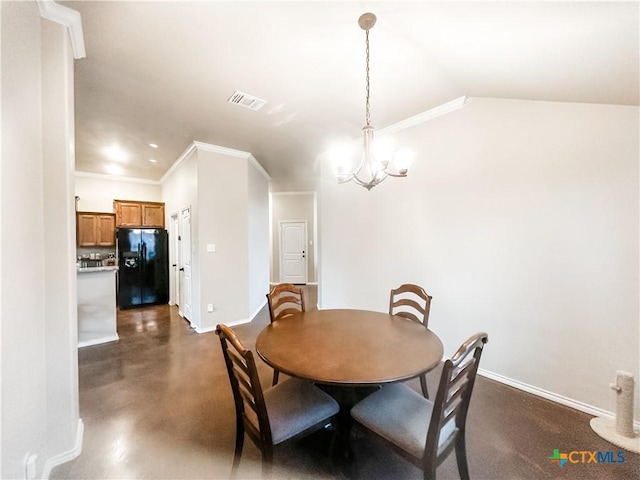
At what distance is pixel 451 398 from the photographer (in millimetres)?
1126

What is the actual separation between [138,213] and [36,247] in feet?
15.7

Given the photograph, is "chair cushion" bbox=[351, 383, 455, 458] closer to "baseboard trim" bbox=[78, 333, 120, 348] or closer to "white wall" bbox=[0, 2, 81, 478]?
"white wall" bbox=[0, 2, 81, 478]

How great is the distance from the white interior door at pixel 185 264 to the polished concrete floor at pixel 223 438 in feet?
5.54

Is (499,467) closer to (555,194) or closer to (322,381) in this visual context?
(322,381)

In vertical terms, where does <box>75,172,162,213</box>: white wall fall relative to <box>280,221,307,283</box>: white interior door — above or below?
above

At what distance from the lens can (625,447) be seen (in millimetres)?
1627

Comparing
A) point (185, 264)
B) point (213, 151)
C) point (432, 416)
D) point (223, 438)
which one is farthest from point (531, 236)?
point (185, 264)

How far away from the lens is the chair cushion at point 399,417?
3.94 ft

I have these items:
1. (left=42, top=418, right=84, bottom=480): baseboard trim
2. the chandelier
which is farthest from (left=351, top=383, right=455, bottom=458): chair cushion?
(left=42, top=418, right=84, bottom=480): baseboard trim

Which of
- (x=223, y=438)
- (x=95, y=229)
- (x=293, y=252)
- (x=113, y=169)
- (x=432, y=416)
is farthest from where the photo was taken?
(x=293, y=252)

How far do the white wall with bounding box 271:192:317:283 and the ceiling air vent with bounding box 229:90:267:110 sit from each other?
4999 millimetres

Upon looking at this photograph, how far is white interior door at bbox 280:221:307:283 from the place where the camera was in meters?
7.70

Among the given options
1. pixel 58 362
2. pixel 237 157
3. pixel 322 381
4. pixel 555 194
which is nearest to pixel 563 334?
pixel 555 194

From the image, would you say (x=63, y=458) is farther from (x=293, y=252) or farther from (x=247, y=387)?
(x=293, y=252)
